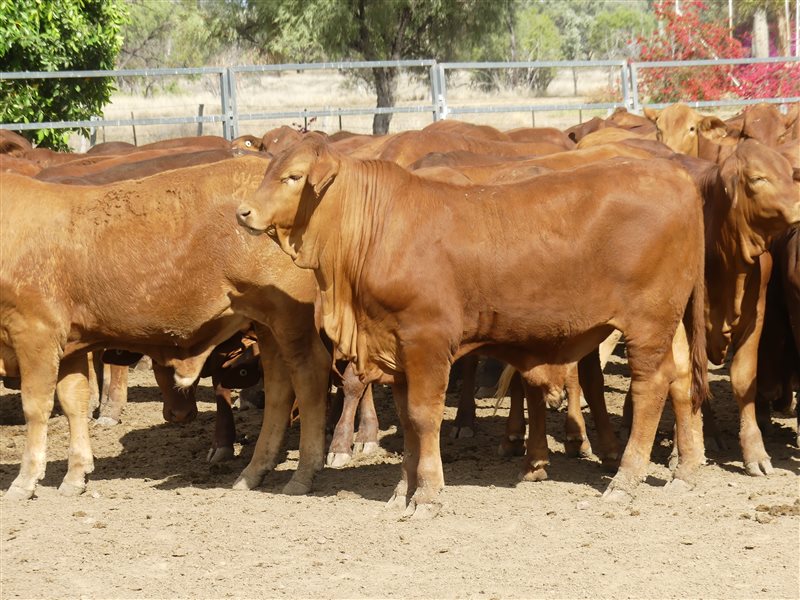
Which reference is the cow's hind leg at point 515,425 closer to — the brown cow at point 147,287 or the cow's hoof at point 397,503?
the brown cow at point 147,287

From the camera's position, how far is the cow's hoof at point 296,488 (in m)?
7.18

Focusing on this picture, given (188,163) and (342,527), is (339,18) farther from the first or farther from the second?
(342,527)

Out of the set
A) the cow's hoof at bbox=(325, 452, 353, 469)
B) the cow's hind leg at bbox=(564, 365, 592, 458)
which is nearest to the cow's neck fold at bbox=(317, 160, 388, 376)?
the cow's hoof at bbox=(325, 452, 353, 469)

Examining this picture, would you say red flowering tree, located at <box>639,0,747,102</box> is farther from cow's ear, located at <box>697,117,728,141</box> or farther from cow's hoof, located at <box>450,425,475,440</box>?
cow's hoof, located at <box>450,425,475,440</box>

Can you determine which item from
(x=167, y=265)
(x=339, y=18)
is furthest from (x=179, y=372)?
(x=339, y=18)

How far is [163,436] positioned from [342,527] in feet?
10.3

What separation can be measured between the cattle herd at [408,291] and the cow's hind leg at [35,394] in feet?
Answer: 0.04

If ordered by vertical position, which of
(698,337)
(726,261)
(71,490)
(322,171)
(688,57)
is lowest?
(71,490)

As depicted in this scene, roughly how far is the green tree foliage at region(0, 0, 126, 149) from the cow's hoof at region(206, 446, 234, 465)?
32.0 ft

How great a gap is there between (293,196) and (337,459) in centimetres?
225

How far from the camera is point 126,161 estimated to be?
10.2m

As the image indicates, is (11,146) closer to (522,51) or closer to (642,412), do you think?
(642,412)

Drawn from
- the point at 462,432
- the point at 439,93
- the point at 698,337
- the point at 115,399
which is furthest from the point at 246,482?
the point at 439,93

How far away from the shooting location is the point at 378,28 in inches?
1271
